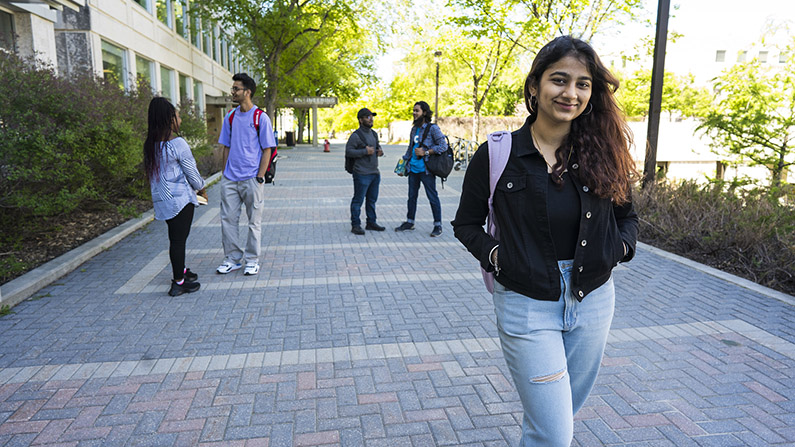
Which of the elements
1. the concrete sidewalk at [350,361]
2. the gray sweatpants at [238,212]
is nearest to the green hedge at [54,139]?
the concrete sidewalk at [350,361]

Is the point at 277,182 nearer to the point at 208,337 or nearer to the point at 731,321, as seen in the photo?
the point at 208,337

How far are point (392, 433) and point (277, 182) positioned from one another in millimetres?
13790

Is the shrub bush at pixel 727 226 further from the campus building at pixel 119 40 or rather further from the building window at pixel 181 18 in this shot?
the building window at pixel 181 18

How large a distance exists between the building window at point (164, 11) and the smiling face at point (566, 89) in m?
21.8

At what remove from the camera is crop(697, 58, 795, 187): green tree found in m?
9.09

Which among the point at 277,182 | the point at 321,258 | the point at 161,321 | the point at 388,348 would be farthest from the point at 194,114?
the point at 388,348

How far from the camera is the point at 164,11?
21.2 metres

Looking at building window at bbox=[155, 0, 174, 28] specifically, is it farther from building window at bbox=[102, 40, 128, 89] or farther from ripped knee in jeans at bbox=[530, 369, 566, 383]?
ripped knee in jeans at bbox=[530, 369, 566, 383]

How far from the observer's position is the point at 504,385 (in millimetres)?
3551

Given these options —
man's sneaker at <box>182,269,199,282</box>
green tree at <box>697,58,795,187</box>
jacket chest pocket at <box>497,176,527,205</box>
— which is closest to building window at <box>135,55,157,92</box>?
man's sneaker at <box>182,269,199,282</box>

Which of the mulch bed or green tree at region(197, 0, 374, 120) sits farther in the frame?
green tree at region(197, 0, 374, 120)

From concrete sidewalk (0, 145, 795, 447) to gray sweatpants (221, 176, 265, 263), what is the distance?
0.27 metres

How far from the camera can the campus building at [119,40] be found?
10570 millimetres

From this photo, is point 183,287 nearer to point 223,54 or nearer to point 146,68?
point 146,68
